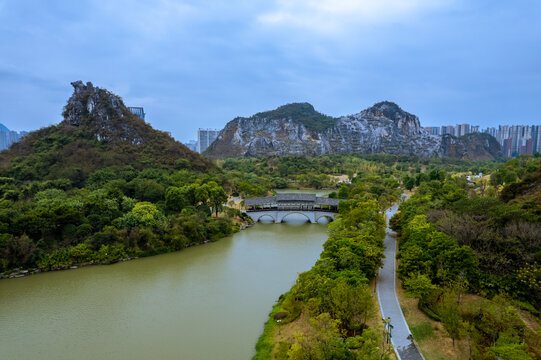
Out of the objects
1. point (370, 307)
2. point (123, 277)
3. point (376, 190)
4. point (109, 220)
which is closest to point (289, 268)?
point (370, 307)

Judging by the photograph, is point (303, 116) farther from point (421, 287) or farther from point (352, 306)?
point (352, 306)

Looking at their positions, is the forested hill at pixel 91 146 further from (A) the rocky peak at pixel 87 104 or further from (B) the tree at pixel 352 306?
(B) the tree at pixel 352 306

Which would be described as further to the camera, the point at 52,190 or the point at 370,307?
the point at 52,190

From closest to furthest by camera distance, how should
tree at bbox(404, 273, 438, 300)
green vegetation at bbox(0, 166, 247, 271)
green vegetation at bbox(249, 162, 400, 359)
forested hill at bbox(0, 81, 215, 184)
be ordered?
green vegetation at bbox(249, 162, 400, 359)
tree at bbox(404, 273, 438, 300)
green vegetation at bbox(0, 166, 247, 271)
forested hill at bbox(0, 81, 215, 184)

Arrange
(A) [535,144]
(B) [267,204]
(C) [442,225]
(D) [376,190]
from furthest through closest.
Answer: (A) [535,144] → (D) [376,190] → (B) [267,204] → (C) [442,225]

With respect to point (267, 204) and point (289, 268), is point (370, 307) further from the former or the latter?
point (267, 204)

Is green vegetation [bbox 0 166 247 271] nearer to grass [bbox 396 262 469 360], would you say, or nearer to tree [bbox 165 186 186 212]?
tree [bbox 165 186 186 212]

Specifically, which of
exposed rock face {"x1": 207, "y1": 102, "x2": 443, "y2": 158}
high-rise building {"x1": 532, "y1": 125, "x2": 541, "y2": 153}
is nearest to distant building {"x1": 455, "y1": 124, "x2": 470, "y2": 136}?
exposed rock face {"x1": 207, "y1": 102, "x2": 443, "y2": 158}

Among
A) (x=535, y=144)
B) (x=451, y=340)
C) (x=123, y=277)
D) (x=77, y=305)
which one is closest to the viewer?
(x=451, y=340)
